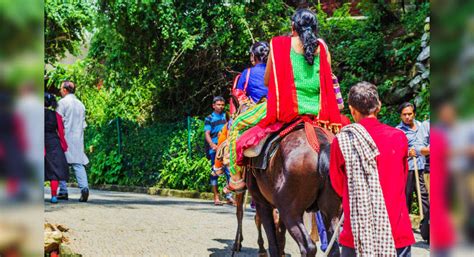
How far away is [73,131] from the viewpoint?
14.1m

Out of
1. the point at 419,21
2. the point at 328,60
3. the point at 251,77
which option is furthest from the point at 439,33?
the point at 419,21

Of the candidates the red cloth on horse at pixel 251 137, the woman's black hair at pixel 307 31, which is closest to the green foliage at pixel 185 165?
the red cloth on horse at pixel 251 137

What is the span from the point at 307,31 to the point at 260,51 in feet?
5.18

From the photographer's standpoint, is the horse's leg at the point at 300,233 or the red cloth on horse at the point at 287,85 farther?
the red cloth on horse at the point at 287,85

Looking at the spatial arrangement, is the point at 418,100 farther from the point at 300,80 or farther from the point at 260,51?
the point at 300,80

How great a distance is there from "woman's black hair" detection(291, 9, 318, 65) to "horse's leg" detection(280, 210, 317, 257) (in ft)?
4.21

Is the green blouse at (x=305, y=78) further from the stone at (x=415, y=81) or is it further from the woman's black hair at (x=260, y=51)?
the stone at (x=415, y=81)

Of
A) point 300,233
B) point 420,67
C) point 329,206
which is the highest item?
point 420,67

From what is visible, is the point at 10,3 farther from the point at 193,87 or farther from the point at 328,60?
the point at 193,87

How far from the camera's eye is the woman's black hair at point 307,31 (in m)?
5.96

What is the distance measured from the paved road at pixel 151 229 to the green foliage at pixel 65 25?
9779mm

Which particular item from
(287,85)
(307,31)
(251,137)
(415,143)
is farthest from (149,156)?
(307,31)

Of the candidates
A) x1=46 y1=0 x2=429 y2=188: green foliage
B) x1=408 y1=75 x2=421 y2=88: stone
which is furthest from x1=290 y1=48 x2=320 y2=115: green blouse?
x1=408 y1=75 x2=421 y2=88: stone

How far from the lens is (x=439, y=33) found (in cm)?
81
